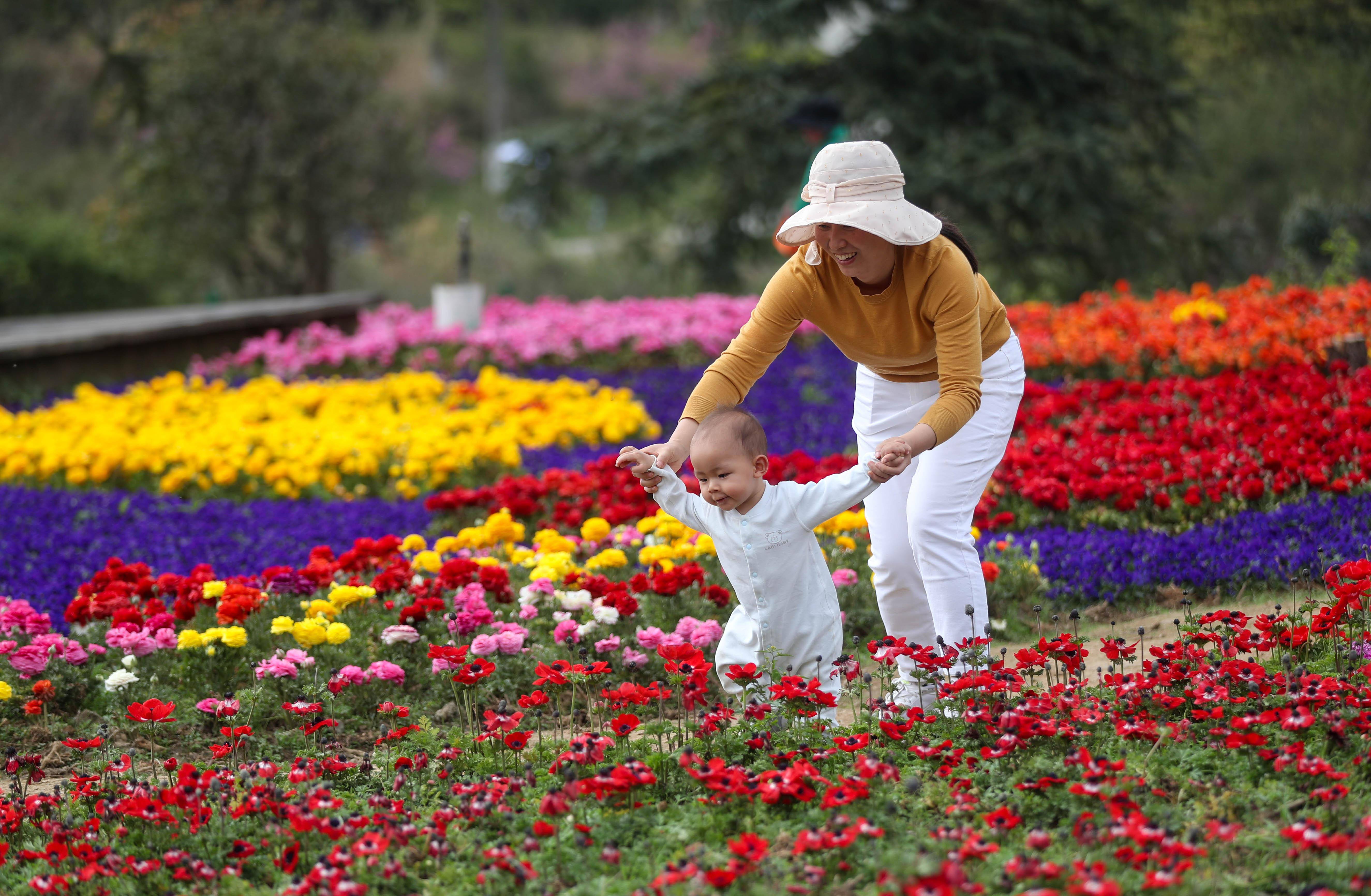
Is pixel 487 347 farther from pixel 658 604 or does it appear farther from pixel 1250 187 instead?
pixel 1250 187

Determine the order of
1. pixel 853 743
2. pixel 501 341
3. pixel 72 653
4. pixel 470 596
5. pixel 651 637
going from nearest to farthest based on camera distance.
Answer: pixel 853 743
pixel 651 637
pixel 72 653
pixel 470 596
pixel 501 341

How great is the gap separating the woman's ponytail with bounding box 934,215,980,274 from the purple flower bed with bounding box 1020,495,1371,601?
1798 millimetres

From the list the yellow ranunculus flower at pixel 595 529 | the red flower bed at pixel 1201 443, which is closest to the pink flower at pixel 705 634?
the yellow ranunculus flower at pixel 595 529

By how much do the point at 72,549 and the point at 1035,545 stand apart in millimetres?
4307

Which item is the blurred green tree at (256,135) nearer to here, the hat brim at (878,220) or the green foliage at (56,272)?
the green foliage at (56,272)

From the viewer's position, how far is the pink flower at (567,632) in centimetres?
377

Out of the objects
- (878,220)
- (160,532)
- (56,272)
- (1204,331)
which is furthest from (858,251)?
(56,272)

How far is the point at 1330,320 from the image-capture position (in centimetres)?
748

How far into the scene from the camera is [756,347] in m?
3.30

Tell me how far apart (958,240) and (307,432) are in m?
4.91

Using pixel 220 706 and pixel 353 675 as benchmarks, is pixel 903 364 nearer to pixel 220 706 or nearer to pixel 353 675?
pixel 353 675

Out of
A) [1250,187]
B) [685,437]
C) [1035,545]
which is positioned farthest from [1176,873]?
A: [1250,187]

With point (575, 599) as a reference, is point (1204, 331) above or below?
above

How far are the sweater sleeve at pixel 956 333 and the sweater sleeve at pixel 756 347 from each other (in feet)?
1.22
